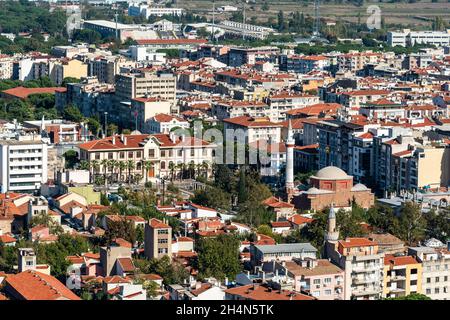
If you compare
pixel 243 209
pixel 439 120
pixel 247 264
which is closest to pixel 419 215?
pixel 243 209

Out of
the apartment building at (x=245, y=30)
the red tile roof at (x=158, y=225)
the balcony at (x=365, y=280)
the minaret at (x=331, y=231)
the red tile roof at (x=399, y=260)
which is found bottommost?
the apartment building at (x=245, y=30)

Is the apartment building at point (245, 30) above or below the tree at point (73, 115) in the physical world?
above

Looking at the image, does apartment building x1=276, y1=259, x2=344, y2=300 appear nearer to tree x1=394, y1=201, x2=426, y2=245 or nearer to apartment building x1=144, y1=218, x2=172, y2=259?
apartment building x1=144, y1=218, x2=172, y2=259

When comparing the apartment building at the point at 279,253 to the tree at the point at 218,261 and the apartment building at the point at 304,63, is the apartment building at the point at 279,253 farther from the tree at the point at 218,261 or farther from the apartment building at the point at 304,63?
the apartment building at the point at 304,63

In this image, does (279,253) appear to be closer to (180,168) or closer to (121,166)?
(121,166)

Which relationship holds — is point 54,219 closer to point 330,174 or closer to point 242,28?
point 330,174

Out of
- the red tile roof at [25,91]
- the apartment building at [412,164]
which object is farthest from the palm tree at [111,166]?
the red tile roof at [25,91]
